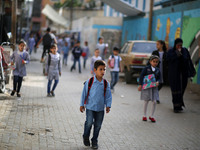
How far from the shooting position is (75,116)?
8516 millimetres

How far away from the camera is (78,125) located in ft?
25.0

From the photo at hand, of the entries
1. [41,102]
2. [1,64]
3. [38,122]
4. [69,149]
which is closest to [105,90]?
[69,149]

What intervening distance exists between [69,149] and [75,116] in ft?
8.68

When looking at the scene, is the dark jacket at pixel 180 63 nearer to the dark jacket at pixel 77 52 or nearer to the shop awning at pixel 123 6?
the dark jacket at pixel 77 52

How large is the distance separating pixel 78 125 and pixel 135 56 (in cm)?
781

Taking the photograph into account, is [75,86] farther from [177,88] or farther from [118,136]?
[118,136]

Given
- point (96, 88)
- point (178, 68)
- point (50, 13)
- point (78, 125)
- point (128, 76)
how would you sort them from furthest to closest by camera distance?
point (50, 13), point (128, 76), point (178, 68), point (78, 125), point (96, 88)

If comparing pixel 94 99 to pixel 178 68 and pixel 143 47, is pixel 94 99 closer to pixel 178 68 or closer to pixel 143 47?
pixel 178 68

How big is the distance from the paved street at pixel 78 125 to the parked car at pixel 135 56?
335 cm

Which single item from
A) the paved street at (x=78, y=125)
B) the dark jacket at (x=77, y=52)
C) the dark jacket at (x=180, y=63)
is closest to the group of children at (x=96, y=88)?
the paved street at (x=78, y=125)

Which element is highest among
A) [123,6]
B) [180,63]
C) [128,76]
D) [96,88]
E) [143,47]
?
[123,6]

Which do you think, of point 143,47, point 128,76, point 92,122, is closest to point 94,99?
point 92,122

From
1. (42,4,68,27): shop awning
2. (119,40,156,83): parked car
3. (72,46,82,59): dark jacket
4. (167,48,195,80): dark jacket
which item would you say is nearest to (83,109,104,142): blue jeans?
(167,48,195,80): dark jacket

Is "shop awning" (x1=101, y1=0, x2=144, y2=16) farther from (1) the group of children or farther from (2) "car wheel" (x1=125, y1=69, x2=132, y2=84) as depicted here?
(1) the group of children
